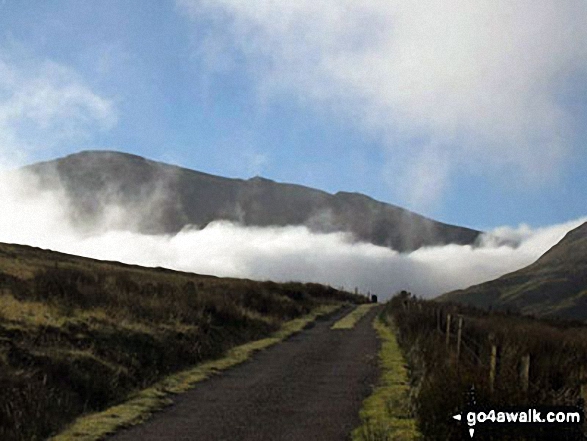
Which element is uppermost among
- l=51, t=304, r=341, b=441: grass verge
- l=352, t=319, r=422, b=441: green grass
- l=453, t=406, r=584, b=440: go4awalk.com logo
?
l=453, t=406, r=584, b=440: go4awalk.com logo

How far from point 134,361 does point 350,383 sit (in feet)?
18.0

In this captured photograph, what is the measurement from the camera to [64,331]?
18.7 metres

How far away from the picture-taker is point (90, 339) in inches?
730

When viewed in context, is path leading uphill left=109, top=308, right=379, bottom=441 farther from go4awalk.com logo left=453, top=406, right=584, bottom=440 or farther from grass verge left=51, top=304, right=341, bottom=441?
go4awalk.com logo left=453, top=406, right=584, bottom=440

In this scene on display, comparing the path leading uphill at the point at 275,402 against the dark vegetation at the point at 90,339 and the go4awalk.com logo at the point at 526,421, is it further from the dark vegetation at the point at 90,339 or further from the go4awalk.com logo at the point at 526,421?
the go4awalk.com logo at the point at 526,421

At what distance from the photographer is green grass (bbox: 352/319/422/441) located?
11617 millimetres

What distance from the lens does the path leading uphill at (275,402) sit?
1196 centimetres

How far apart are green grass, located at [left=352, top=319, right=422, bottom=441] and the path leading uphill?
255 mm

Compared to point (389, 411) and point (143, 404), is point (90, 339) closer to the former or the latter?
point (143, 404)

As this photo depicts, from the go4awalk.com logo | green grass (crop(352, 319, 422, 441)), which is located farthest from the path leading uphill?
the go4awalk.com logo

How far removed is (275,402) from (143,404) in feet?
8.84

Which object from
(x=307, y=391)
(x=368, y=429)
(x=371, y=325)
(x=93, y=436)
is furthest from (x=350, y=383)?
(x=371, y=325)

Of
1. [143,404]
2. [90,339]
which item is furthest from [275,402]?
[90,339]

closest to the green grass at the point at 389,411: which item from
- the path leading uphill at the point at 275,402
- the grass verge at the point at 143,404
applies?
the path leading uphill at the point at 275,402
